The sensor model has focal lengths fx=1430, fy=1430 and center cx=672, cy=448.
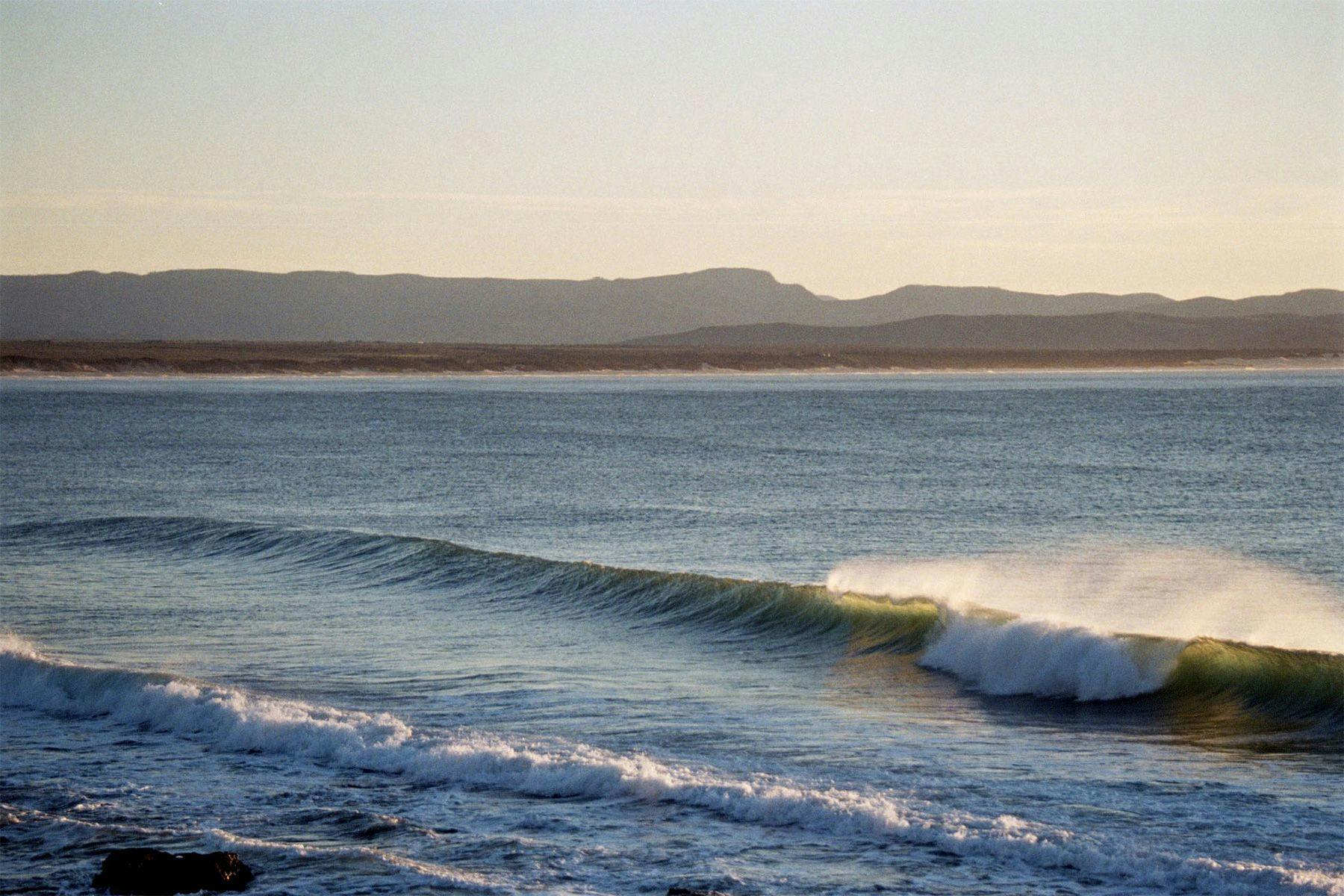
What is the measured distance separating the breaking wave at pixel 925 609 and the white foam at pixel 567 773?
85cm

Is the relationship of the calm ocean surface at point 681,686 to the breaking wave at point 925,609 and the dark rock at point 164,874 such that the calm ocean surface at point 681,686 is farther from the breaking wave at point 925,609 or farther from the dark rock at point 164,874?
the dark rock at point 164,874

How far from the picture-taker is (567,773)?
12.0m

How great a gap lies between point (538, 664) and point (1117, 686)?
259 inches

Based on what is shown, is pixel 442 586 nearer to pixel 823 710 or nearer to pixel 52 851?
pixel 823 710

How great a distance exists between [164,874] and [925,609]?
12.2 m

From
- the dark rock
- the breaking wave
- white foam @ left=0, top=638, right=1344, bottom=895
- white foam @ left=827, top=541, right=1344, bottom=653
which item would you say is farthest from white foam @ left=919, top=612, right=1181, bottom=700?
the dark rock

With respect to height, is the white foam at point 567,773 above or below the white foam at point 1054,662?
below

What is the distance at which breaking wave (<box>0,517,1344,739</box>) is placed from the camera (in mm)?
15180

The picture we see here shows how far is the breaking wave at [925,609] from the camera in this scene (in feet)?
49.8

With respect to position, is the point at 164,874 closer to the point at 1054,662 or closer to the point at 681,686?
the point at 681,686

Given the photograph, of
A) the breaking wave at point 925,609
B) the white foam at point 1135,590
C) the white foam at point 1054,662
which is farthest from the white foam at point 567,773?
the white foam at point 1135,590

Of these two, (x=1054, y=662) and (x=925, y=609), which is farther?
(x=925, y=609)

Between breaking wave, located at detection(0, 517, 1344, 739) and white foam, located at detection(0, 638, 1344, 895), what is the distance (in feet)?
2.80

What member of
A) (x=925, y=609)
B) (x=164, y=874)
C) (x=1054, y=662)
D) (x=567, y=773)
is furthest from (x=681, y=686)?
(x=164, y=874)
